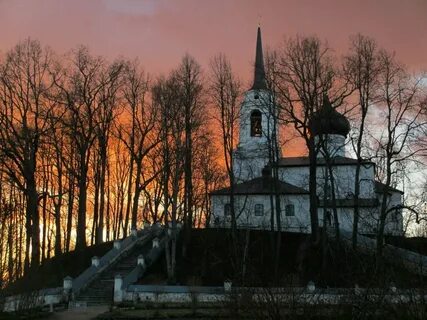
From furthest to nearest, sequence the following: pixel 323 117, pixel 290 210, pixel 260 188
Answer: pixel 260 188, pixel 290 210, pixel 323 117

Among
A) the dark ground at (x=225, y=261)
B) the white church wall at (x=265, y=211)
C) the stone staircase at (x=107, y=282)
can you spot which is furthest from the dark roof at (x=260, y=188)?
the stone staircase at (x=107, y=282)

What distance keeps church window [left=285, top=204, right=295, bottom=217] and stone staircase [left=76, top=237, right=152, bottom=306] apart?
14120 mm

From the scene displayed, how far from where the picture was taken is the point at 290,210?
147 feet

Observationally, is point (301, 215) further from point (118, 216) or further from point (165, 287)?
point (165, 287)

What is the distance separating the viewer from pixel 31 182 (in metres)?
28.3

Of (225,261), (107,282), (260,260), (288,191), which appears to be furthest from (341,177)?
(107,282)

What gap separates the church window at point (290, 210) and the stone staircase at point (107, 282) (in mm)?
14120

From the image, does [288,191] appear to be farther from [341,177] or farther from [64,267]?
[64,267]

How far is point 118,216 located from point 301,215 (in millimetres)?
15973

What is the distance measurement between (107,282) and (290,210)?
20145 mm

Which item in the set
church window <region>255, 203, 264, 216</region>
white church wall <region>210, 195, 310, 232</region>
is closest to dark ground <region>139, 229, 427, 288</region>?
white church wall <region>210, 195, 310, 232</region>

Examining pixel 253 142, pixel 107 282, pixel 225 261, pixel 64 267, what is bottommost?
pixel 107 282

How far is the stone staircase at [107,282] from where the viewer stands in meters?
26.4

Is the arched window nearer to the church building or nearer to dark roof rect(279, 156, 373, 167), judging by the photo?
the church building
